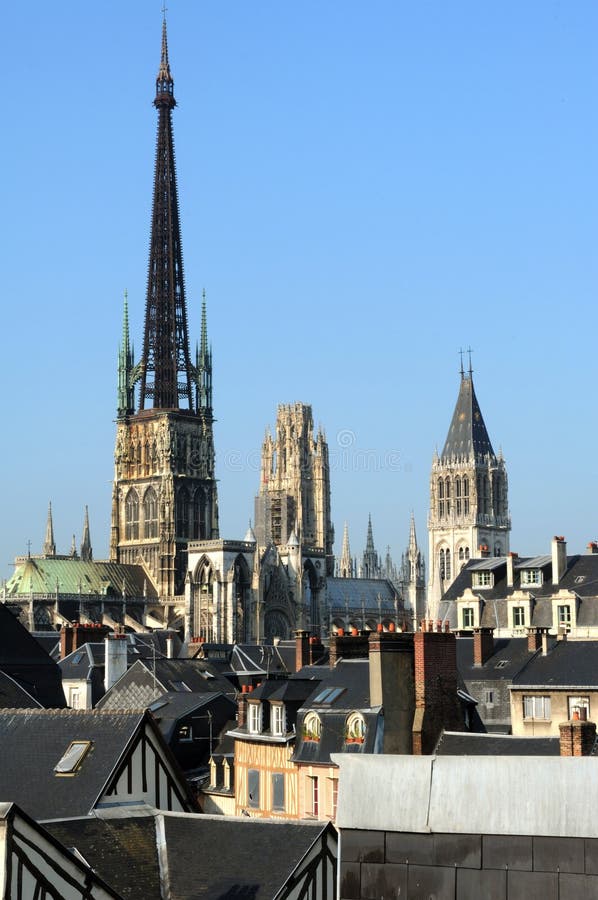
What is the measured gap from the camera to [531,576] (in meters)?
61.1

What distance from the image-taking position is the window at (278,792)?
37.1 m

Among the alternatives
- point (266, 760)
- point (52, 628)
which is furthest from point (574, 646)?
point (52, 628)

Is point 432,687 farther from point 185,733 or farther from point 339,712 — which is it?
point 185,733

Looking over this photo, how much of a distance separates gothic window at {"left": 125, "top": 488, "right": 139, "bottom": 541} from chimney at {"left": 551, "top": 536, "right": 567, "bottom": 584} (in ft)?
321

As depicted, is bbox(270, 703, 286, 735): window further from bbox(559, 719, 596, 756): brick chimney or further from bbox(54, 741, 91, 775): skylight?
bbox(54, 741, 91, 775): skylight

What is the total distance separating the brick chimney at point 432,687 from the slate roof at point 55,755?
8.80 meters

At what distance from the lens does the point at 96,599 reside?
142 m

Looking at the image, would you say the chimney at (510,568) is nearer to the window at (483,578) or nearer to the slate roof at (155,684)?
the window at (483,578)

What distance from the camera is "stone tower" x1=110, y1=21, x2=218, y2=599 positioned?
5989 inches

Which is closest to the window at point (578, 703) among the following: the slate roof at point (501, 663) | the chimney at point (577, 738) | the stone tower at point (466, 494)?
the slate roof at point (501, 663)

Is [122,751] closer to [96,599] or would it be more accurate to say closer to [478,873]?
[478,873]

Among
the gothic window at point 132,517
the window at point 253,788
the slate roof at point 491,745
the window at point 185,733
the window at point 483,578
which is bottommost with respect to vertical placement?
the window at point 253,788

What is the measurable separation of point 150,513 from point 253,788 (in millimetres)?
116272

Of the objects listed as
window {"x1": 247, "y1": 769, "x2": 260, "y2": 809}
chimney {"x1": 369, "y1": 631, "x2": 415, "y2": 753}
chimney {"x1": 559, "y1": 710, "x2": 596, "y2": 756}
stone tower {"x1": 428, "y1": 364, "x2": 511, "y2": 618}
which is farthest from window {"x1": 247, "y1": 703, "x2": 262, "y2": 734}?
stone tower {"x1": 428, "y1": 364, "x2": 511, "y2": 618}
